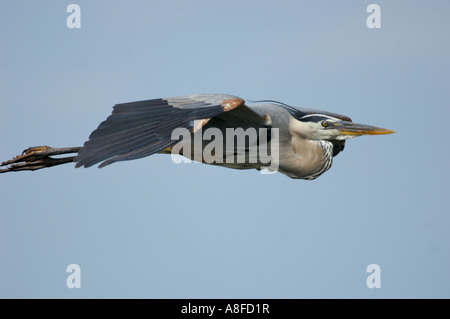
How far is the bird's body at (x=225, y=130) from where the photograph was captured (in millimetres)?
6000

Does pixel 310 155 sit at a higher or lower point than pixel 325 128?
lower

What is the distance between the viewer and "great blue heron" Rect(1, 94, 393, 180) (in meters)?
5.99

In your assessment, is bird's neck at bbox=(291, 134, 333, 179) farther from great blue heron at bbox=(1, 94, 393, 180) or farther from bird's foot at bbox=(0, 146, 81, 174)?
bird's foot at bbox=(0, 146, 81, 174)

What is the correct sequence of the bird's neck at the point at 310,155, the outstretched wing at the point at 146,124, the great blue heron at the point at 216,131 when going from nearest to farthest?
the outstretched wing at the point at 146,124 < the great blue heron at the point at 216,131 < the bird's neck at the point at 310,155

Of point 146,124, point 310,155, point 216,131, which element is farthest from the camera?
point 310,155

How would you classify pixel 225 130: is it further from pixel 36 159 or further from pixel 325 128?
pixel 36 159

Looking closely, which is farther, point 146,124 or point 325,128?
point 325,128

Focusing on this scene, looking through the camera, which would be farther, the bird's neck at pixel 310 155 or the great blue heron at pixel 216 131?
the bird's neck at pixel 310 155

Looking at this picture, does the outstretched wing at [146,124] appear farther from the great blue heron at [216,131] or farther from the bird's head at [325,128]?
the bird's head at [325,128]

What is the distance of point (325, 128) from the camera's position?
7281mm

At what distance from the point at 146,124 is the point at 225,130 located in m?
0.92

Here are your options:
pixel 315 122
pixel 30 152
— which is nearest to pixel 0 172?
pixel 30 152

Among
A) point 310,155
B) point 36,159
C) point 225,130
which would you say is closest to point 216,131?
point 225,130

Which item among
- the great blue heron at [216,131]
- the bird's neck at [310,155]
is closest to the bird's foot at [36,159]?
the great blue heron at [216,131]
